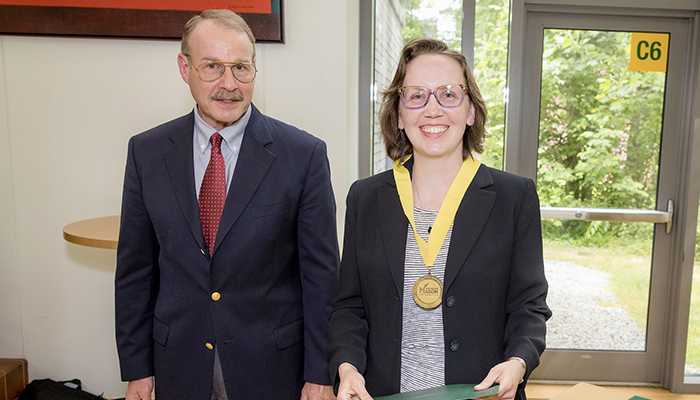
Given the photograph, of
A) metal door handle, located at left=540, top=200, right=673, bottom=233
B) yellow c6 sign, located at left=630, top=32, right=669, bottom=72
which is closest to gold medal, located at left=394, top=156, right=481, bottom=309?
metal door handle, located at left=540, top=200, right=673, bottom=233

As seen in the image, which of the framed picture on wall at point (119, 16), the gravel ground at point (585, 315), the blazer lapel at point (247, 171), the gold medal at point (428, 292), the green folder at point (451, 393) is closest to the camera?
the green folder at point (451, 393)

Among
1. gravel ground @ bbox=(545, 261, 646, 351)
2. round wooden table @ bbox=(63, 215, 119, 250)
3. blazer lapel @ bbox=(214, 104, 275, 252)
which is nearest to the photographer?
Answer: blazer lapel @ bbox=(214, 104, 275, 252)

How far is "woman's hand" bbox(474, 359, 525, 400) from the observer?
1.03 metres

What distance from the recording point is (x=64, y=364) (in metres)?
2.66

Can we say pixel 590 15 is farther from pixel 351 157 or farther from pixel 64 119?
pixel 64 119

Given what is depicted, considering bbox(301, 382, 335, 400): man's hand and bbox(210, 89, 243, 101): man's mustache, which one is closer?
bbox(210, 89, 243, 101): man's mustache

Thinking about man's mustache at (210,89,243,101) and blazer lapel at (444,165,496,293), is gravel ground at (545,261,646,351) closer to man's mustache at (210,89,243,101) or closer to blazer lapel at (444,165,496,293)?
blazer lapel at (444,165,496,293)

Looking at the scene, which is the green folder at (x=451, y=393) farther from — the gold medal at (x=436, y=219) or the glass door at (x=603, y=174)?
the glass door at (x=603, y=174)

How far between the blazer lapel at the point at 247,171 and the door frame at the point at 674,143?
206 cm

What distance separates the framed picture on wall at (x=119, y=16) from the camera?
237 cm

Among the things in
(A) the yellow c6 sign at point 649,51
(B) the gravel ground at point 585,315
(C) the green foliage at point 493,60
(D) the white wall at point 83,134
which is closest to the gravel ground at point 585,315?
(B) the gravel ground at point 585,315

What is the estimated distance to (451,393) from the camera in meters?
1.02

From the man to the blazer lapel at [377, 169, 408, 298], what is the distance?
267mm

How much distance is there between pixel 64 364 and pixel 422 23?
2.90m
